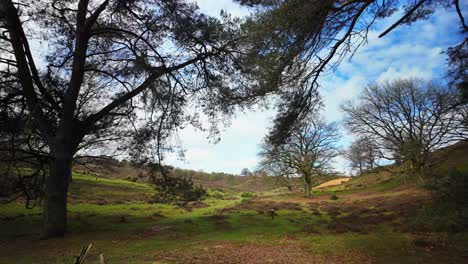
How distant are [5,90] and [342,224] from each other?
15.4 m

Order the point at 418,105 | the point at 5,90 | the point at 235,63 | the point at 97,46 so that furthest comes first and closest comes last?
the point at 418,105, the point at 97,46, the point at 235,63, the point at 5,90

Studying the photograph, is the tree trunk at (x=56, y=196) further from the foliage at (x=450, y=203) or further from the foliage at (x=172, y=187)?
the foliage at (x=450, y=203)

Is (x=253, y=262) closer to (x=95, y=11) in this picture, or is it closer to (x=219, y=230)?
(x=219, y=230)

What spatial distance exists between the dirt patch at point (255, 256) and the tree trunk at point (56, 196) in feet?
17.7

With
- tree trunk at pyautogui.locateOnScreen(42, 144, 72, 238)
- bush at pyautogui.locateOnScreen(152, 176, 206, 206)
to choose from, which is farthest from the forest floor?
bush at pyautogui.locateOnScreen(152, 176, 206, 206)

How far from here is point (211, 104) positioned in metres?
12.7

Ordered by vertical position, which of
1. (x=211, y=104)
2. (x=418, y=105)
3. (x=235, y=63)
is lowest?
(x=211, y=104)

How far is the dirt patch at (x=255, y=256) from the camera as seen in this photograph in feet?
27.8

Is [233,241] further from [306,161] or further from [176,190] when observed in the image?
[306,161]

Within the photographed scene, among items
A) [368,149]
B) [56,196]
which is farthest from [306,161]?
[56,196]

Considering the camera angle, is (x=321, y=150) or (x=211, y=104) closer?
(x=211, y=104)

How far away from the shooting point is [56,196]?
11.7 meters

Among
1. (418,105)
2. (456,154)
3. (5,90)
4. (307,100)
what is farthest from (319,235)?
(456,154)

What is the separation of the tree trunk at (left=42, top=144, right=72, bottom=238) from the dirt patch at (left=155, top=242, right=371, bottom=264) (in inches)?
213
